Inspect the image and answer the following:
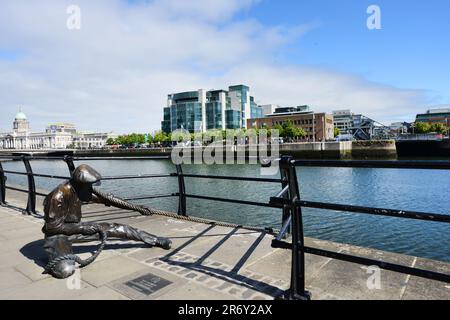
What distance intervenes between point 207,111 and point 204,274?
394 ft

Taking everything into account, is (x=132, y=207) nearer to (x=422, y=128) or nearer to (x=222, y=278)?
(x=222, y=278)

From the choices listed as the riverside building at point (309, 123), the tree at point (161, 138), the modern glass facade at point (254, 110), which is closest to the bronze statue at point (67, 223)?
the riverside building at point (309, 123)

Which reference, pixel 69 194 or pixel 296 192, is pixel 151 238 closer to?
pixel 69 194

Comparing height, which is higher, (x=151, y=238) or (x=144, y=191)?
(x=151, y=238)

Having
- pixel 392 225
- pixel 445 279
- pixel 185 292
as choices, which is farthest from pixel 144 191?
pixel 445 279

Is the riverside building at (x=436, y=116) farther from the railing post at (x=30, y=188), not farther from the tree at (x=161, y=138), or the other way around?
the railing post at (x=30, y=188)

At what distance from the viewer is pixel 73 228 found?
396cm

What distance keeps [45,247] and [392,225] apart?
1181cm

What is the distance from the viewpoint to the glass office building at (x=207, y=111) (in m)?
120

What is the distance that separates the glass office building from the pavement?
114m

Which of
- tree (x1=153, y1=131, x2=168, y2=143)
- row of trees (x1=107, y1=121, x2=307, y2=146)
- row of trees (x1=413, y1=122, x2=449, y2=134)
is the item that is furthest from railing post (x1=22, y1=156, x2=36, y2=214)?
row of trees (x1=413, y1=122, x2=449, y2=134)

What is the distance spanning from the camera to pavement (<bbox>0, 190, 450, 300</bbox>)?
10.3ft

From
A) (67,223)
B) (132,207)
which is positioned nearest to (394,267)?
(67,223)

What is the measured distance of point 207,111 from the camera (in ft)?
399
